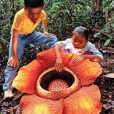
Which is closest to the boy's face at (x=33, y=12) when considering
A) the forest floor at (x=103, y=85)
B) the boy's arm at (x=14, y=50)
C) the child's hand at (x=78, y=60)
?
the boy's arm at (x=14, y=50)

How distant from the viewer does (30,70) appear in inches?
85.7

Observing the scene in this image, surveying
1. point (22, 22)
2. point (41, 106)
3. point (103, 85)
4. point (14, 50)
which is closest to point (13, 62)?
point (14, 50)

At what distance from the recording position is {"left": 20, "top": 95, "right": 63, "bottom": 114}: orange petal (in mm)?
1721

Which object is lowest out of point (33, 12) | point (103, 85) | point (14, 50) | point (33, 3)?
point (103, 85)

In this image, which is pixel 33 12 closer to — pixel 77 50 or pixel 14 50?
pixel 14 50

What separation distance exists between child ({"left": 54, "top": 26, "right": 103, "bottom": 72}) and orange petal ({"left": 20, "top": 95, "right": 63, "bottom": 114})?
0.52m

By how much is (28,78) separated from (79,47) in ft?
2.81

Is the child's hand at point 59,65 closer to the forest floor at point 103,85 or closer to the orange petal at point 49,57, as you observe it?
the orange petal at point 49,57

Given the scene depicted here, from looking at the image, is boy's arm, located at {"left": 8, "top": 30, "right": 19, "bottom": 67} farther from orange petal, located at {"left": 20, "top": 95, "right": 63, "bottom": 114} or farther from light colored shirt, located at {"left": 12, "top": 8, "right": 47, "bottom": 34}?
orange petal, located at {"left": 20, "top": 95, "right": 63, "bottom": 114}

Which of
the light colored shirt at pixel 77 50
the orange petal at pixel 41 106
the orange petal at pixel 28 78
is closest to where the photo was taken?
the orange petal at pixel 41 106

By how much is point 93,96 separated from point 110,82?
1.22m

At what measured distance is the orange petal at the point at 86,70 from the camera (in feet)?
6.98

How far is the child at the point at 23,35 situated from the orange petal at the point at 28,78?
1.60 feet

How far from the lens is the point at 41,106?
1773 mm
